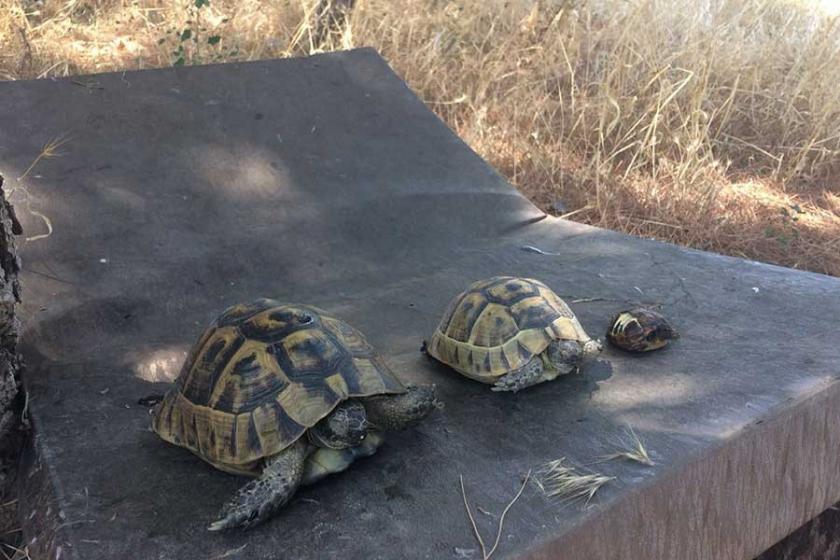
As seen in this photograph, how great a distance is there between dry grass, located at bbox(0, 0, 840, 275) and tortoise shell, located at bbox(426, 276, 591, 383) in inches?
107

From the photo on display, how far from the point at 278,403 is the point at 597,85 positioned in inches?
200

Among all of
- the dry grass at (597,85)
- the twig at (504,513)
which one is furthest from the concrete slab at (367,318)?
the dry grass at (597,85)

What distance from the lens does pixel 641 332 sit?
2.93m

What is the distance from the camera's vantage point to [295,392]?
2.14 m

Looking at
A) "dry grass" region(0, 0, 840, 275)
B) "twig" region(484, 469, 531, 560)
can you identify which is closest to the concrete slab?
"twig" region(484, 469, 531, 560)

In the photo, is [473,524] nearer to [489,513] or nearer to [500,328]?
[489,513]

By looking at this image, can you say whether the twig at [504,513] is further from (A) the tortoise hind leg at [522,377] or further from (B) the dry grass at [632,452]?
(A) the tortoise hind leg at [522,377]

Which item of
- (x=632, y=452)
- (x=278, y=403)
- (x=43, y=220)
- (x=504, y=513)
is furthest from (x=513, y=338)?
(x=43, y=220)

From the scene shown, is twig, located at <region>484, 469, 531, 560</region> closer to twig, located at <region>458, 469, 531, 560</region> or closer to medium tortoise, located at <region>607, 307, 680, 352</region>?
twig, located at <region>458, 469, 531, 560</region>

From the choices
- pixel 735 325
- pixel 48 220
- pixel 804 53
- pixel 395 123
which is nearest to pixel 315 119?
pixel 395 123

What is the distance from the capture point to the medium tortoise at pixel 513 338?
2654mm

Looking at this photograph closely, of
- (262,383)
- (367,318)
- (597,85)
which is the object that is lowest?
(367,318)

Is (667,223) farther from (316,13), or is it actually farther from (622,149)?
(316,13)

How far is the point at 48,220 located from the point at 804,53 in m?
6.20
